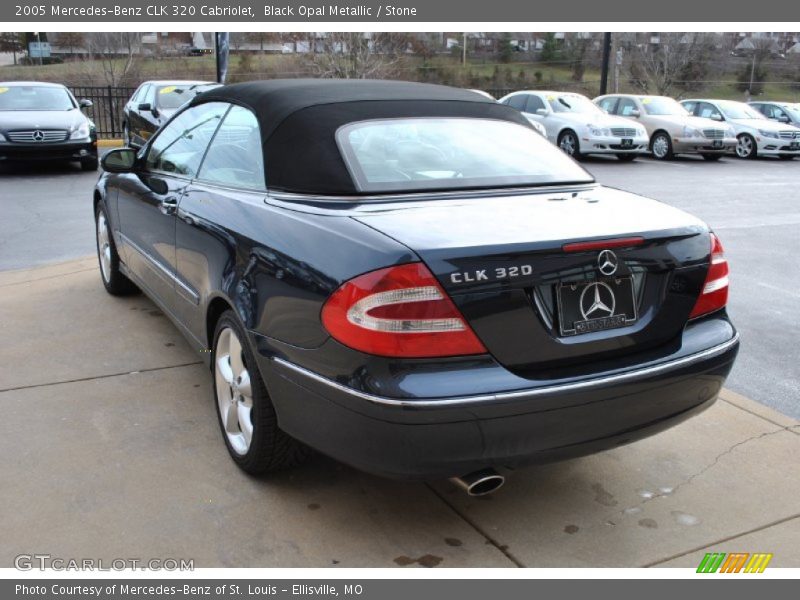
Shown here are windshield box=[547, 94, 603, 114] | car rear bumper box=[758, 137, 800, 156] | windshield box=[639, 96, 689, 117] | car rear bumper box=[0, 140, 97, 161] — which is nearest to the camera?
car rear bumper box=[0, 140, 97, 161]

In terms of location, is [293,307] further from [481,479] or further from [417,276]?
[481,479]

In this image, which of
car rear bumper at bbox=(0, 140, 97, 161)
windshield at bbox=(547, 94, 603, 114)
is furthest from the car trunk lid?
windshield at bbox=(547, 94, 603, 114)

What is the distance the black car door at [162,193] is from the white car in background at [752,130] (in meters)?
18.8

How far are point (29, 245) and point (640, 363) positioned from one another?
7067 millimetres

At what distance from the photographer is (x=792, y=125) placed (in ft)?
73.1

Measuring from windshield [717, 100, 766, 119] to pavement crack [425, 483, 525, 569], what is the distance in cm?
2101

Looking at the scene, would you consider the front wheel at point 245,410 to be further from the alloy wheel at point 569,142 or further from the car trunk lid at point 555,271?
the alloy wheel at point 569,142

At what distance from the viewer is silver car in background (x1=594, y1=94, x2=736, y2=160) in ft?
63.8

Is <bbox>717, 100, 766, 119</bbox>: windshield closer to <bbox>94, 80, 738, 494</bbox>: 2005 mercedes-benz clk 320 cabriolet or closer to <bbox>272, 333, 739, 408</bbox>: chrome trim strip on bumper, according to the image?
<bbox>94, 80, 738, 494</bbox>: 2005 mercedes-benz clk 320 cabriolet

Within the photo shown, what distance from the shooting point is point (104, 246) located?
6012 millimetres

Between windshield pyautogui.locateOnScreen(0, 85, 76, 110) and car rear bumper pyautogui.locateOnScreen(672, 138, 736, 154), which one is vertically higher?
windshield pyautogui.locateOnScreen(0, 85, 76, 110)

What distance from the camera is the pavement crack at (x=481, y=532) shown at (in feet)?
9.28

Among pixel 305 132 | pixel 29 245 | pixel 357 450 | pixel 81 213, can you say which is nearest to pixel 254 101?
pixel 305 132

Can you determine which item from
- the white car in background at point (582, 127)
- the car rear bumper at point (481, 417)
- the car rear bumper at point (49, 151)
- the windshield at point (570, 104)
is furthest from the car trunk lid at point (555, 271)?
the windshield at point (570, 104)
